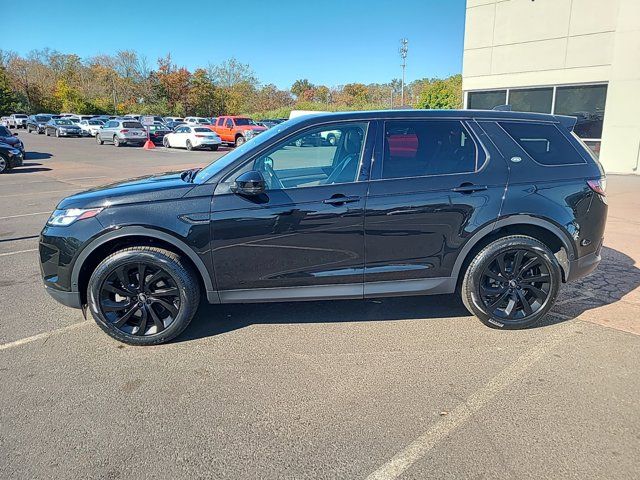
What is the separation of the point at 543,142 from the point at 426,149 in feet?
3.52

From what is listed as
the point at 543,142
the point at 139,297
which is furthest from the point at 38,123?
the point at 543,142

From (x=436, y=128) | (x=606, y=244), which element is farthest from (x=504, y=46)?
(x=436, y=128)

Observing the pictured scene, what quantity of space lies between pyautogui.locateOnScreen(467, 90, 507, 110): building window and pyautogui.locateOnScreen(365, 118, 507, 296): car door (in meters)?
13.0

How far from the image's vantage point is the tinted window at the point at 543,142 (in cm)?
389

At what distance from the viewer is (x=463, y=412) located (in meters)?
2.76

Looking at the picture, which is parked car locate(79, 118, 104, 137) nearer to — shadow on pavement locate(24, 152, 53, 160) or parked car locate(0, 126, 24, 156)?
shadow on pavement locate(24, 152, 53, 160)

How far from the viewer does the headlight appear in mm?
3473

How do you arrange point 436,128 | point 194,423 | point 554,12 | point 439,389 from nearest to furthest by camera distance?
1. point 194,423
2. point 439,389
3. point 436,128
4. point 554,12

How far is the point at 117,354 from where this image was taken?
11.5 feet

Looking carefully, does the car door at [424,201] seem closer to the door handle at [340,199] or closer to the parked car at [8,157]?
the door handle at [340,199]

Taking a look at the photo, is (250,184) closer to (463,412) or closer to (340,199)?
(340,199)

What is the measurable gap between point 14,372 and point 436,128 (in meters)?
3.70

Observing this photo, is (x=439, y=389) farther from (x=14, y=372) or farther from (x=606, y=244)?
(x=606, y=244)

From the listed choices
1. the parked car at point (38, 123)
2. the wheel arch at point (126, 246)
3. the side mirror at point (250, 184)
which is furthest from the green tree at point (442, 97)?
the parked car at point (38, 123)
